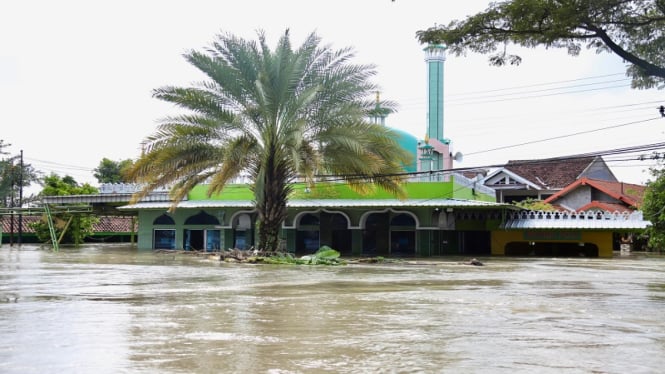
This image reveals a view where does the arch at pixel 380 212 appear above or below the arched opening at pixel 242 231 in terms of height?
above

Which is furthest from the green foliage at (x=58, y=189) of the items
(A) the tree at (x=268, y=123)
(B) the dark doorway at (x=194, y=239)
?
(A) the tree at (x=268, y=123)

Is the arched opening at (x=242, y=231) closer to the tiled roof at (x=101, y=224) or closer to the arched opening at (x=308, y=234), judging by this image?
the arched opening at (x=308, y=234)

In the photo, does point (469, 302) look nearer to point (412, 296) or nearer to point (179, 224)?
point (412, 296)

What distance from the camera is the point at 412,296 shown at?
1186 centimetres

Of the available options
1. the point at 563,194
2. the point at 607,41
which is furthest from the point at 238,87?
the point at 563,194

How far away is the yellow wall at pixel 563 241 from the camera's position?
109ft

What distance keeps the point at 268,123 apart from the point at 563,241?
17.2 meters

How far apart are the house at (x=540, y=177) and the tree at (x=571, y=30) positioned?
34.5m

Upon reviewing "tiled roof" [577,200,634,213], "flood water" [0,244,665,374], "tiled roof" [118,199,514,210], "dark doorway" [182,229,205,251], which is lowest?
"flood water" [0,244,665,374]

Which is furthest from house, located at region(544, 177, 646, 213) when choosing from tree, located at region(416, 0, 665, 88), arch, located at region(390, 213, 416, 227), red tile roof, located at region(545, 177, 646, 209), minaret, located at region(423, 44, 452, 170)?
tree, located at region(416, 0, 665, 88)

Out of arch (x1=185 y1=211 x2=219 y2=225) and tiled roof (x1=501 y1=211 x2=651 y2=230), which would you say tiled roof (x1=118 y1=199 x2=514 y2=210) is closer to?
arch (x1=185 y1=211 x2=219 y2=225)

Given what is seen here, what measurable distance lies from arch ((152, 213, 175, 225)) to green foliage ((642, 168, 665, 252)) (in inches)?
883

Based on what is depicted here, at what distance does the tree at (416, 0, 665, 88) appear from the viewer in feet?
33.6

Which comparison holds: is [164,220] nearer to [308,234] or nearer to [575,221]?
[308,234]
